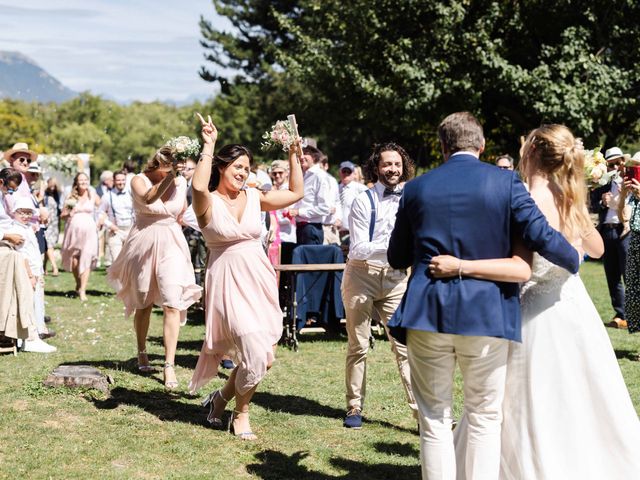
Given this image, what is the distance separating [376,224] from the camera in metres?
6.46

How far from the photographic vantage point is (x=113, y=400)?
24.0 feet

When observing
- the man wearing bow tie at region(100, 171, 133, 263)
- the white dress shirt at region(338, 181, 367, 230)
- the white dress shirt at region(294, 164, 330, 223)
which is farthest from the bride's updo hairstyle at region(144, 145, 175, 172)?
the man wearing bow tie at region(100, 171, 133, 263)

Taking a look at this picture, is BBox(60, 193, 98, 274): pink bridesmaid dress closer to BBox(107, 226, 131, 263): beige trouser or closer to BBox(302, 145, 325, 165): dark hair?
BBox(107, 226, 131, 263): beige trouser

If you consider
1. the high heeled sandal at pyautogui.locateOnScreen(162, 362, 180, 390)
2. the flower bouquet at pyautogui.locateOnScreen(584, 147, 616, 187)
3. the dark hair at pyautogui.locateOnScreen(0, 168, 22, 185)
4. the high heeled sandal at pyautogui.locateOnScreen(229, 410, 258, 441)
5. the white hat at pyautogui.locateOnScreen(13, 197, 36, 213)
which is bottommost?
the high heeled sandal at pyautogui.locateOnScreen(229, 410, 258, 441)

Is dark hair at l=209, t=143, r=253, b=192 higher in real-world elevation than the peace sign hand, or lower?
lower

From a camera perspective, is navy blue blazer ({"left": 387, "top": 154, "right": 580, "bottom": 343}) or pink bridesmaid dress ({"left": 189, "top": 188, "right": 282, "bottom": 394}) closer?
navy blue blazer ({"left": 387, "top": 154, "right": 580, "bottom": 343})

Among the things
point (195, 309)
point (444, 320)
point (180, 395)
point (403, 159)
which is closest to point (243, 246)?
point (403, 159)

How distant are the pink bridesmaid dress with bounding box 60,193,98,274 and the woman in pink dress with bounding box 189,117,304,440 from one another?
8613 millimetres

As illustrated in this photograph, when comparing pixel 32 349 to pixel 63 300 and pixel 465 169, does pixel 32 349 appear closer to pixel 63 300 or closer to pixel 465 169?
pixel 63 300

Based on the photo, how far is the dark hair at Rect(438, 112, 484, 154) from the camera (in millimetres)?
4270

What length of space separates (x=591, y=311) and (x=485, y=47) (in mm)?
18440

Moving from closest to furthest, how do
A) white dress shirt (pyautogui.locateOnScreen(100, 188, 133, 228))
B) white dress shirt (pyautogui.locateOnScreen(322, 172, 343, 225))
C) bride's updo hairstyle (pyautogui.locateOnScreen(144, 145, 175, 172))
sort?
1. bride's updo hairstyle (pyautogui.locateOnScreen(144, 145, 175, 172))
2. white dress shirt (pyautogui.locateOnScreen(322, 172, 343, 225))
3. white dress shirt (pyautogui.locateOnScreen(100, 188, 133, 228))

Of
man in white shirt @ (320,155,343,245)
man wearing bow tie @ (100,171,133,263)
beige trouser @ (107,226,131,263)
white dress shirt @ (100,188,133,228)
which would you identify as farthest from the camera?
beige trouser @ (107,226,131,263)

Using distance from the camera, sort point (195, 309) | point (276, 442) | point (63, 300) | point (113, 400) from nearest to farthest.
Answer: point (276, 442)
point (113, 400)
point (195, 309)
point (63, 300)
